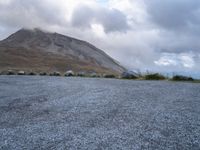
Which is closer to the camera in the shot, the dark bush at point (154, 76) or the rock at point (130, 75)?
the dark bush at point (154, 76)

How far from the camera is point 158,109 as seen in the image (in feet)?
36.9

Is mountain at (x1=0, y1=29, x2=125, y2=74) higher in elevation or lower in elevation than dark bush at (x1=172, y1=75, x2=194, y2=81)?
higher

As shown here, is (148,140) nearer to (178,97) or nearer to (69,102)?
(69,102)

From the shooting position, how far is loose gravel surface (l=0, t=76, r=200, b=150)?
23.6 ft

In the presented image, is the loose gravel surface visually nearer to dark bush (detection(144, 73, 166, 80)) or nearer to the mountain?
dark bush (detection(144, 73, 166, 80))

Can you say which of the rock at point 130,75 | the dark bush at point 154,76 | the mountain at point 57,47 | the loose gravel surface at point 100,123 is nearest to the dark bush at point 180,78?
the dark bush at point 154,76

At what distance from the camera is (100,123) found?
29.9 feet

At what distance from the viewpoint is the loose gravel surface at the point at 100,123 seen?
7180 millimetres

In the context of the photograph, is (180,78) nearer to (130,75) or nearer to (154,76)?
(154,76)

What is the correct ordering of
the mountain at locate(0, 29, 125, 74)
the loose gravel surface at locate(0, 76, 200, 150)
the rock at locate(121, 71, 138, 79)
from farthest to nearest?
1. the mountain at locate(0, 29, 125, 74)
2. the rock at locate(121, 71, 138, 79)
3. the loose gravel surface at locate(0, 76, 200, 150)

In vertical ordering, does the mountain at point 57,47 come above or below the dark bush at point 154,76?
above

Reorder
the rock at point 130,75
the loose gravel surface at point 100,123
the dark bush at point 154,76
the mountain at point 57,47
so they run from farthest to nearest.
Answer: the mountain at point 57,47, the rock at point 130,75, the dark bush at point 154,76, the loose gravel surface at point 100,123

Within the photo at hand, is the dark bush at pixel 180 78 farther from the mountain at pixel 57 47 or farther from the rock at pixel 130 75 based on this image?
the mountain at pixel 57 47

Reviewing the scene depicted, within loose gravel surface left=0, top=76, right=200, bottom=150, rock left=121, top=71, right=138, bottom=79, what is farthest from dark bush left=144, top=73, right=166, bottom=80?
loose gravel surface left=0, top=76, right=200, bottom=150
